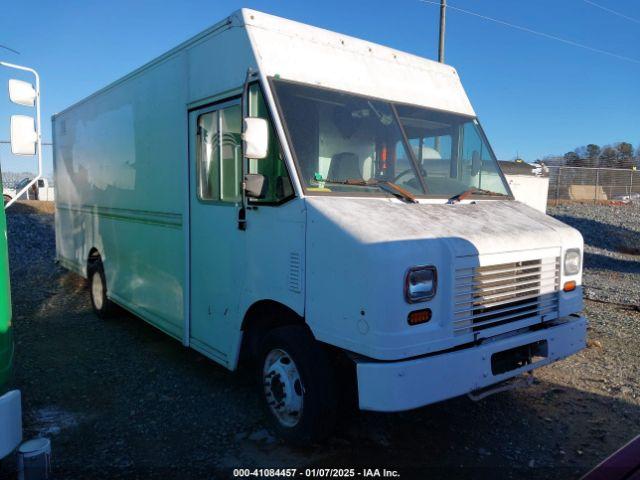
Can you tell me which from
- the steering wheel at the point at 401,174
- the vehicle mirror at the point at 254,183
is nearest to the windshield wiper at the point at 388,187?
the steering wheel at the point at 401,174

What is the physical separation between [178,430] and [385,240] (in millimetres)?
2334

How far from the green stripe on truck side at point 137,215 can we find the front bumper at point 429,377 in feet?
8.90

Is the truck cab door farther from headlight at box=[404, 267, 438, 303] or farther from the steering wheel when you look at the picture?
headlight at box=[404, 267, 438, 303]

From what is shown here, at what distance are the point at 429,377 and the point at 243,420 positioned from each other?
1.81 m

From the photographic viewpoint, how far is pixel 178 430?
3971 millimetres

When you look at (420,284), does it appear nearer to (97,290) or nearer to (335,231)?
(335,231)

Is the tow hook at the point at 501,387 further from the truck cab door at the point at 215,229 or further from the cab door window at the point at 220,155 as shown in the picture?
the cab door window at the point at 220,155

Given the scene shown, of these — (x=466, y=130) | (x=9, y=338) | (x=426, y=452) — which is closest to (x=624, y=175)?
(x=466, y=130)

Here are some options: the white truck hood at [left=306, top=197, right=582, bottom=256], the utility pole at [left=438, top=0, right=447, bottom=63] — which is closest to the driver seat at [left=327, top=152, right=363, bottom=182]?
Answer: the white truck hood at [left=306, top=197, right=582, bottom=256]

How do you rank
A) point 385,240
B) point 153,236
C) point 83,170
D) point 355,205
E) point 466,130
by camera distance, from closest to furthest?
point 385,240, point 355,205, point 466,130, point 153,236, point 83,170

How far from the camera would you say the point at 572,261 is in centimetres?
→ 400

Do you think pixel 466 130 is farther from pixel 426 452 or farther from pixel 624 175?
pixel 624 175

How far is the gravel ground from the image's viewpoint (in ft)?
11.5

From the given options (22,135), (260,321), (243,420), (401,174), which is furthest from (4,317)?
(401,174)
